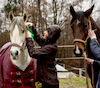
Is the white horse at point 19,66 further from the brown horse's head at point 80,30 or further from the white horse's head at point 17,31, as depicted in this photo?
the brown horse's head at point 80,30

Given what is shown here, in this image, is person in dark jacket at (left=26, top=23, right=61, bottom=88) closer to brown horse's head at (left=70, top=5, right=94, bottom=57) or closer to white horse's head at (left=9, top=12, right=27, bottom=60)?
white horse's head at (left=9, top=12, right=27, bottom=60)

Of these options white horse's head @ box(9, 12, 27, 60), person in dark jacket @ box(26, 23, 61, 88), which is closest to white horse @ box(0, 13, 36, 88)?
white horse's head @ box(9, 12, 27, 60)

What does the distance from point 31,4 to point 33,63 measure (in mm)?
8176

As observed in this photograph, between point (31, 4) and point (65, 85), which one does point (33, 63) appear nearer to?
point (65, 85)

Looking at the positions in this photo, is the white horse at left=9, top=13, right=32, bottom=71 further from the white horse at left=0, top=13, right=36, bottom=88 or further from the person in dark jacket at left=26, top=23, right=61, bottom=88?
the person in dark jacket at left=26, top=23, right=61, bottom=88

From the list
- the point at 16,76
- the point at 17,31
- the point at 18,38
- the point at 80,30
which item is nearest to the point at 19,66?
the point at 16,76

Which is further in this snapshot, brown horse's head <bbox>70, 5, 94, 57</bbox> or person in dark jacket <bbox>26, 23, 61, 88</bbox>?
person in dark jacket <bbox>26, 23, 61, 88</bbox>

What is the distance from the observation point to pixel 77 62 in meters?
12.2

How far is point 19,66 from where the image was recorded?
6.58 ft

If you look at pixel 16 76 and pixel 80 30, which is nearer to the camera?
pixel 80 30

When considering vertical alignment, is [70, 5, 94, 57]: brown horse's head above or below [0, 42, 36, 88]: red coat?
above

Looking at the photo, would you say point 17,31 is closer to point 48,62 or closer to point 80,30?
point 48,62

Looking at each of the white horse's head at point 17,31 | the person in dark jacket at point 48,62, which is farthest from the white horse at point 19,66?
the person in dark jacket at point 48,62

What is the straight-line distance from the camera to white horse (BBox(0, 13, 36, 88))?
187 centimetres
